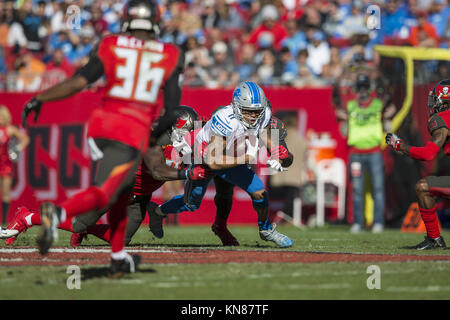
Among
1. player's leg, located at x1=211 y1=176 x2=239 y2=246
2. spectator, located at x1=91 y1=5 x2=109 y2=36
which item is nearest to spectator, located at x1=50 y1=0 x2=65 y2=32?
spectator, located at x1=91 y1=5 x2=109 y2=36

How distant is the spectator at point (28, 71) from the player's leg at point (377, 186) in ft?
21.0

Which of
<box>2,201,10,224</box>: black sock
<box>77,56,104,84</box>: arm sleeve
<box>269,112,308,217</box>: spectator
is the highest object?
<box>77,56,104,84</box>: arm sleeve

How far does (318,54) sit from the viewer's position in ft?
51.6

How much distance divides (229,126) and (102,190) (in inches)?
106

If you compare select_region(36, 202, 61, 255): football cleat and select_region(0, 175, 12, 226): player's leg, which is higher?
select_region(36, 202, 61, 255): football cleat

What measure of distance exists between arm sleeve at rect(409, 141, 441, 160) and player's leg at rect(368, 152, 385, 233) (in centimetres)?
458

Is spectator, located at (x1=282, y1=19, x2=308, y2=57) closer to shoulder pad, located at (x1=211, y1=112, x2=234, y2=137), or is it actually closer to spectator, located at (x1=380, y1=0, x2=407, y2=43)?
spectator, located at (x1=380, y1=0, x2=407, y2=43)

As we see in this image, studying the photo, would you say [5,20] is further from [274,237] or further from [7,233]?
[274,237]

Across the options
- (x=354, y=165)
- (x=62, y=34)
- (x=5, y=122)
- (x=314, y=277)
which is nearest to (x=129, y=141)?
(x=314, y=277)

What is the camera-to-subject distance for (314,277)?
6.20 metres

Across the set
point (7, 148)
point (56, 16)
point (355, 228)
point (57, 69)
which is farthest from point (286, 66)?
point (56, 16)

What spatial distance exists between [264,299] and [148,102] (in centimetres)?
178

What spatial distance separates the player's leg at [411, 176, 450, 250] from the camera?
850 cm
